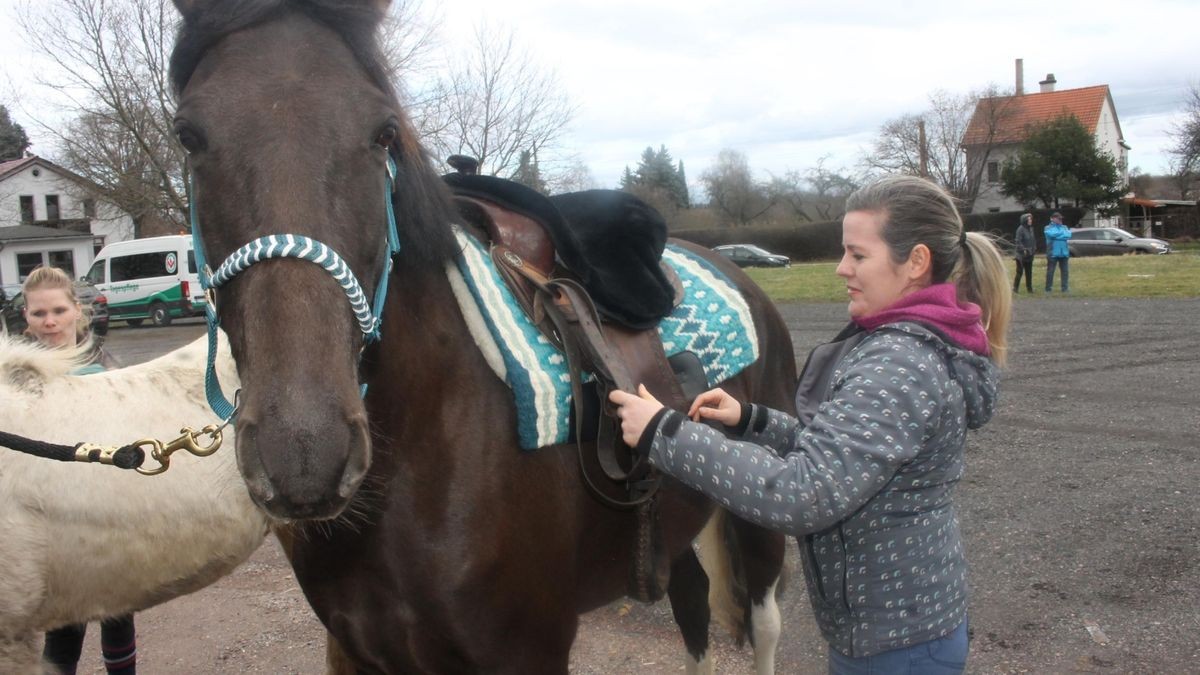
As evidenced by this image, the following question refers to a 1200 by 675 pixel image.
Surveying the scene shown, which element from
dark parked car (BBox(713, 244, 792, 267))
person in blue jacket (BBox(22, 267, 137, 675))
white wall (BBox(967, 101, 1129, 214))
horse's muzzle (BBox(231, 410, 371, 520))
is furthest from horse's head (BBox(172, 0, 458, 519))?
white wall (BBox(967, 101, 1129, 214))

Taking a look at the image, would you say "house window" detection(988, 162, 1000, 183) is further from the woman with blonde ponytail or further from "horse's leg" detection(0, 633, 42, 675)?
"horse's leg" detection(0, 633, 42, 675)

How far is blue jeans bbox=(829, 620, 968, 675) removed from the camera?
6.29 ft

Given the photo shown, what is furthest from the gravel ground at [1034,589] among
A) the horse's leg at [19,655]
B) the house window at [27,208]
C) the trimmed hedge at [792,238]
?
the house window at [27,208]

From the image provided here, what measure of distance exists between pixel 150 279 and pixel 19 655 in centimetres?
2283

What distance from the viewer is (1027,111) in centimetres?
5156

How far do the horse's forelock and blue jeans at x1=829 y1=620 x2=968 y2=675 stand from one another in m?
1.63

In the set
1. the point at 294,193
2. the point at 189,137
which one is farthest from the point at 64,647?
the point at 294,193

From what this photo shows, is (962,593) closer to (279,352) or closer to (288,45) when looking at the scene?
(279,352)

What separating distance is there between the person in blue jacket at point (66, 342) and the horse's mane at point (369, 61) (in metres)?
2.08

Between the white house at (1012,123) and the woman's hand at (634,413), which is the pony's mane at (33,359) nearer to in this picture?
the woman's hand at (634,413)

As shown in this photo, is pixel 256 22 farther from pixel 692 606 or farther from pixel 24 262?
pixel 24 262

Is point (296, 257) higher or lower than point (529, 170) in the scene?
lower

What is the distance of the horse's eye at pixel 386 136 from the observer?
1.66 m

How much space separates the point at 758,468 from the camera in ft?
5.67
